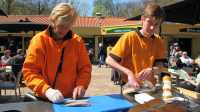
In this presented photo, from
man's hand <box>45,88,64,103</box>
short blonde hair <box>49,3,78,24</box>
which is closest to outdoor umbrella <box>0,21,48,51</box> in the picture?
short blonde hair <box>49,3,78,24</box>

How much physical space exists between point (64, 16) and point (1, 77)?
10370mm

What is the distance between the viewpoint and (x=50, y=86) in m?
3.49

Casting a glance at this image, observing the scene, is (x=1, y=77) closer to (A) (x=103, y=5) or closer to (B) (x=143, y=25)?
(B) (x=143, y=25)

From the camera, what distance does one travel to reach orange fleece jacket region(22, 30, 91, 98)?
11.4 feet

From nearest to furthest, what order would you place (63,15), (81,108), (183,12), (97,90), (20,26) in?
(81,108), (63,15), (183,12), (97,90), (20,26)

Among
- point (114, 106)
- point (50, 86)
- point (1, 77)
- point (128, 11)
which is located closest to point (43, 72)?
point (50, 86)

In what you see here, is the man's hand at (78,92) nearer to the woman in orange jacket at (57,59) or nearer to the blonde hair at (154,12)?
the woman in orange jacket at (57,59)

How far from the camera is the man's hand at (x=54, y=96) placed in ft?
10.4

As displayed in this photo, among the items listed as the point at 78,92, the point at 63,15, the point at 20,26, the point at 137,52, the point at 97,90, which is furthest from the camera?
the point at 20,26

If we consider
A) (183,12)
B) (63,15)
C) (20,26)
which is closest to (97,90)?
(20,26)

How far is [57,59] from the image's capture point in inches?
138

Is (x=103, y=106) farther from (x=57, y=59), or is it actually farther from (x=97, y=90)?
(x=97, y=90)

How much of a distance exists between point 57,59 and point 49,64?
0.07 metres

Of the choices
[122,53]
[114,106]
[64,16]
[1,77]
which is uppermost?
[64,16]
